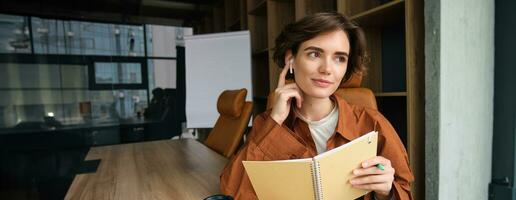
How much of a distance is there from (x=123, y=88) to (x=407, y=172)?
498 centimetres

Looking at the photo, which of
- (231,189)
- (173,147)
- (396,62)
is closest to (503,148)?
(396,62)

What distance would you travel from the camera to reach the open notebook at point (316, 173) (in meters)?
0.73

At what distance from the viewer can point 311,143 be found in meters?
1.03

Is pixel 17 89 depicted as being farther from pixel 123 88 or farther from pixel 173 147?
pixel 173 147

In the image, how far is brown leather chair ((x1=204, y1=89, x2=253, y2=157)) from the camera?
5.96 feet

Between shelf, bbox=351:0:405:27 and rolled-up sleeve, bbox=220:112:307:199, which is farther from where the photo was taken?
shelf, bbox=351:0:405:27

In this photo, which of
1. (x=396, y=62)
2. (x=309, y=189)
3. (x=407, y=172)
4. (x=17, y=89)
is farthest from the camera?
(x=17, y=89)

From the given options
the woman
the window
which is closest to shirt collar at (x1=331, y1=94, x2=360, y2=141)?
the woman

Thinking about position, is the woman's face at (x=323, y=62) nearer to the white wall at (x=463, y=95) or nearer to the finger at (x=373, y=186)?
the finger at (x=373, y=186)

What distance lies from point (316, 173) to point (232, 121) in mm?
1269

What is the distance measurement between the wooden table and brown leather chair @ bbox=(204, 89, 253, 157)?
0.34 ft

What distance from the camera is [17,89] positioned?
4.27 metres

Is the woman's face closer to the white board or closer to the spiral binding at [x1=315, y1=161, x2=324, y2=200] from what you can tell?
the spiral binding at [x1=315, y1=161, x2=324, y2=200]

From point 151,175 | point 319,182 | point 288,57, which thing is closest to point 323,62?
point 288,57
